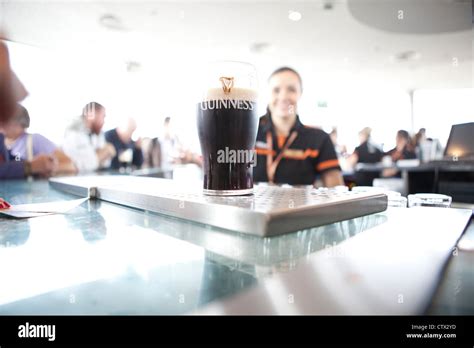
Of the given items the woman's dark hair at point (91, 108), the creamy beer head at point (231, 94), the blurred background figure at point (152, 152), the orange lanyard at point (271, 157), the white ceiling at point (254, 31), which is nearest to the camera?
the creamy beer head at point (231, 94)

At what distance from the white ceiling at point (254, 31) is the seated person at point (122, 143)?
1.64m

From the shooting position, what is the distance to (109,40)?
5.99 meters

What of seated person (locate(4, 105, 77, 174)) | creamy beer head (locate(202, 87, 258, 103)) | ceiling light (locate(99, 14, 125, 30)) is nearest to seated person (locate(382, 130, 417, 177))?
ceiling light (locate(99, 14, 125, 30))

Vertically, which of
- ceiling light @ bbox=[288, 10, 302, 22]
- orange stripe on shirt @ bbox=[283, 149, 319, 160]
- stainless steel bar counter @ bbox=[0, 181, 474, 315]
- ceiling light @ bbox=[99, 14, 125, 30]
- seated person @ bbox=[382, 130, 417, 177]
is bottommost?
stainless steel bar counter @ bbox=[0, 181, 474, 315]

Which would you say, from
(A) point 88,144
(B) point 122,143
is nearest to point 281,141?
(A) point 88,144

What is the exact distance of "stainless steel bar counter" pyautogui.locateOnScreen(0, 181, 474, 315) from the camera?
22cm

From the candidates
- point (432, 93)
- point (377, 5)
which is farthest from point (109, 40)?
point (432, 93)

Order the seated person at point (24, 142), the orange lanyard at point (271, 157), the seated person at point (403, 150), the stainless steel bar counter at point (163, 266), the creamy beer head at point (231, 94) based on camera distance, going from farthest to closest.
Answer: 1. the seated person at point (403, 150)
2. the orange lanyard at point (271, 157)
3. the seated person at point (24, 142)
4. the creamy beer head at point (231, 94)
5. the stainless steel bar counter at point (163, 266)

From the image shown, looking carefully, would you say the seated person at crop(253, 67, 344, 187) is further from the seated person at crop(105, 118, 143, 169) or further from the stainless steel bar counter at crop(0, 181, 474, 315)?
the seated person at crop(105, 118, 143, 169)

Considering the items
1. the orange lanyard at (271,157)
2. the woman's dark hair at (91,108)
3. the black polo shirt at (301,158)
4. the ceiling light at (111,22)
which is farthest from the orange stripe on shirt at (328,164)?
the ceiling light at (111,22)

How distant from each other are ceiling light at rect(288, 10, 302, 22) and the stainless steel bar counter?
16.3 feet

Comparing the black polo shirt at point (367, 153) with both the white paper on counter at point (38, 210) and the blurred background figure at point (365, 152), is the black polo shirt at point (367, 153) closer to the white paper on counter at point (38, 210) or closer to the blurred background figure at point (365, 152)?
the blurred background figure at point (365, 152)

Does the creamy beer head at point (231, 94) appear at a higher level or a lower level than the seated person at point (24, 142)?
lower

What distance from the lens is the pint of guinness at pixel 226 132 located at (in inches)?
19.6
